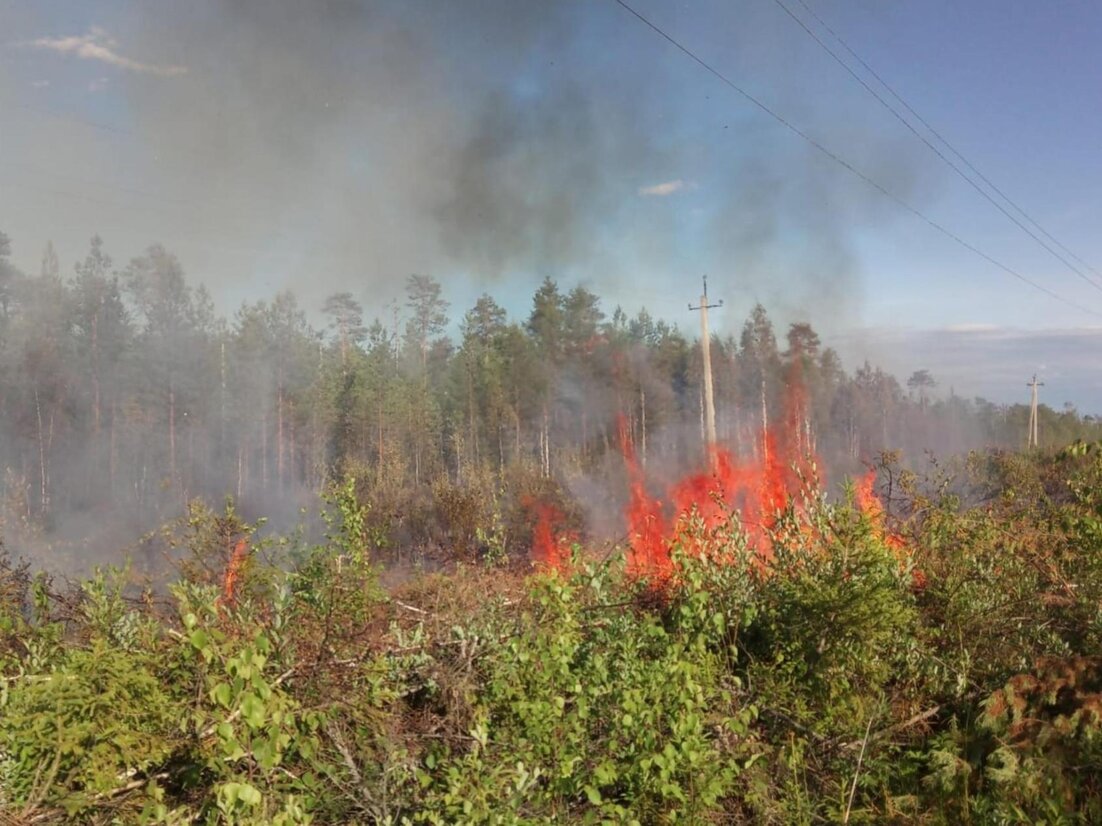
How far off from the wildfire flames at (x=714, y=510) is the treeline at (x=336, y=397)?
446 centimetres

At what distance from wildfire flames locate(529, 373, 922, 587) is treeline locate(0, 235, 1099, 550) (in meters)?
4.46

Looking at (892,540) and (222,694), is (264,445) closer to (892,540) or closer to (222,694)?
(892,540)

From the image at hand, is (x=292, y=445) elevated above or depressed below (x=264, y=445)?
below

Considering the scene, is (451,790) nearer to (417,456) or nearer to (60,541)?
(60,541)

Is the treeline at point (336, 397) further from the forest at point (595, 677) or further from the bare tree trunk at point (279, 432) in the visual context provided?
the forest at point (595, 677)

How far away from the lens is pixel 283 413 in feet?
95.5

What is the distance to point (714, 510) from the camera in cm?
1110

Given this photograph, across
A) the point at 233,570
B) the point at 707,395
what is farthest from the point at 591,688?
the point at 707,395

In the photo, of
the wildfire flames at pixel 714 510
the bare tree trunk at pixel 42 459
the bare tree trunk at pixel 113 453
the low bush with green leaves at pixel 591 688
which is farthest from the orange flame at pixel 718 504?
the bare tree trunk at pixel 42 459

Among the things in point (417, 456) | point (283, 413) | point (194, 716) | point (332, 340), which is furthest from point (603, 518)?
point (332, 340)

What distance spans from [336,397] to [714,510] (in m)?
22.8

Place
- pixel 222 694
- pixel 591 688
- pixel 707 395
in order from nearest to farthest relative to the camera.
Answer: pixel 222 694 → pixel 591 688 → pixel 707 395

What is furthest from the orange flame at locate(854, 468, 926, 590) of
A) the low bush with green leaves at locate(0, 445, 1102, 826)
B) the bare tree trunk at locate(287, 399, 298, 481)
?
the bare tree trunk at locate(287, 399, 298, 481)

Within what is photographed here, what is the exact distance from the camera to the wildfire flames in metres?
6.24
